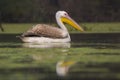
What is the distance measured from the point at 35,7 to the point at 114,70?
54.4 ft

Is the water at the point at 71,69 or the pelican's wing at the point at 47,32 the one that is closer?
the water at the point at 71,69

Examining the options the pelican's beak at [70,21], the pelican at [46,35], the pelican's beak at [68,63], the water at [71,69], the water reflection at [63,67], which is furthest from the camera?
the pelican's beak at [70,21]

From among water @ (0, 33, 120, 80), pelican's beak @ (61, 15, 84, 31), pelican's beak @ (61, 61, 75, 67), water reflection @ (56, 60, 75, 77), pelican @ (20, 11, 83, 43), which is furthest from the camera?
pelican's beak @ (61, 15, 84, 31)

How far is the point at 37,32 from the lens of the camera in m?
15.0

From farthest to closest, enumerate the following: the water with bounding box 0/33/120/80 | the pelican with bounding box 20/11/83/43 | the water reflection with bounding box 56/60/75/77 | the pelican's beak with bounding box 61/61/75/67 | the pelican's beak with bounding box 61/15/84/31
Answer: the pelican's beak with bounding box 61/15/84/31 < the pelican with bounding box 20/11/83/43 < the pelican's beak with bounding box 61/61/75/67 < the water reflection with bounding box 56/60/75/77 < the water with bounding box 0/33/120/80

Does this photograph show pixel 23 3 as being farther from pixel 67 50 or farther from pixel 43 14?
pixel 67 50

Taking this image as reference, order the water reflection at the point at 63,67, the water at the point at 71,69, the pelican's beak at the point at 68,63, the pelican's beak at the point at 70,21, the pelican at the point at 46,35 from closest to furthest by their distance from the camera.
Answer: the water at the point at 71,69, the water reflection at the point at 63,67, the pelican's beak at the point at 68,63, the pelican at the point at 46,35, the pelican's beak at the point at 70,21

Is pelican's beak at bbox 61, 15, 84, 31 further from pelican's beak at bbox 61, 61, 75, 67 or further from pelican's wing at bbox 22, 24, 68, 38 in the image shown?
pelican's beak at bbox 61, 61, 75, 67

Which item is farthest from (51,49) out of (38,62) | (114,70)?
(114,70)

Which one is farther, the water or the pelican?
the pelican

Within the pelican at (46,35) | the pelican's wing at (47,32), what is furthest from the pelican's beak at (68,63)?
the pelican's wing at (47,32)

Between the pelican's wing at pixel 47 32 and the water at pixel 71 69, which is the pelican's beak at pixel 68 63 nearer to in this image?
the water at pixel 71 69

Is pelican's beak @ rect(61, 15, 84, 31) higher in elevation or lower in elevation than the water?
higher

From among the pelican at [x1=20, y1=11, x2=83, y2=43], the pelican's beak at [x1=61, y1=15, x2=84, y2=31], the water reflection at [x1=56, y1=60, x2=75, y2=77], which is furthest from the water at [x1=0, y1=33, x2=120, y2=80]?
the pelican's beak at [x1=61, y1=15, x2=84, y2=31]
